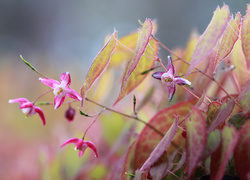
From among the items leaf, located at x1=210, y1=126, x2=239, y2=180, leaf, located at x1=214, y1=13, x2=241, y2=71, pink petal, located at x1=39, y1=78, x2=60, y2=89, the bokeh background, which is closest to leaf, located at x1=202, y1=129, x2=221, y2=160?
leaf, located at x1=210, y1=126, x2=239, y2=180

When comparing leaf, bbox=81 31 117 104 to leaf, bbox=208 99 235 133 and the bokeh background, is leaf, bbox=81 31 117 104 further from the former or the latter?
the bokeh background

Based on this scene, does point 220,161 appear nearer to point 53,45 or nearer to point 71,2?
point 53,45

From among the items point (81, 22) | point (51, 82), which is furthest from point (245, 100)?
point (81, 22)

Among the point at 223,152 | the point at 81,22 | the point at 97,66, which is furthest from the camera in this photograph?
the point at 81,22

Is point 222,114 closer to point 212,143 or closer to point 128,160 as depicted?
point 212,143

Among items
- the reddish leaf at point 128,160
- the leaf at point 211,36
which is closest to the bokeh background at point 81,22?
the reddish leaf at point 128,160
